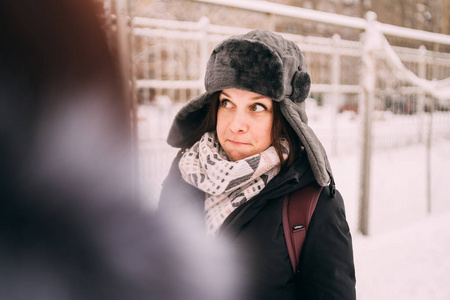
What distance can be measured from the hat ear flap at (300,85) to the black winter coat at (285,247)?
0.22 metres

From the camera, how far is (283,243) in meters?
1.02

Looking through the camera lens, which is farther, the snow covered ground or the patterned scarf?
the snow covered ground

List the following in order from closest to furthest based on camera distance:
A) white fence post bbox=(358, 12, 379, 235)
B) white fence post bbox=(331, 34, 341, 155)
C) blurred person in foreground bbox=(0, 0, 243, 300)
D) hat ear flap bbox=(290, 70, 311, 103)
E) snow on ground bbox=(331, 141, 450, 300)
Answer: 1. blurred person in foreground bbox=(0, 0, 243, 300)
2. hat ear flap bbox=(290, 70, 311, 103)
3. snow on ground bbox=(331, 141, 450, 300)
4. white fence post bbox=(358, 12, 379, 235)
5. white fence post bbox=(331, 34, 341, 155)

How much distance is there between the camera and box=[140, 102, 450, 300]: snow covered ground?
2.56 m

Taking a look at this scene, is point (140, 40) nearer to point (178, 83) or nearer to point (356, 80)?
point (178, 83)

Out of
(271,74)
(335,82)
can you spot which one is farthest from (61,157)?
(335,82)

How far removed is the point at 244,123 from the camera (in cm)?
112

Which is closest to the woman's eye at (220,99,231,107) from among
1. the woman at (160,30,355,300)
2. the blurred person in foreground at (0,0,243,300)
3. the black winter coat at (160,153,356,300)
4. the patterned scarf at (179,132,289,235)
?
the woman at (160,30,355,300)

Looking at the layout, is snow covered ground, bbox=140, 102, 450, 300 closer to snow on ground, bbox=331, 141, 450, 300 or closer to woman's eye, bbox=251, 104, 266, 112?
snow on ground, bbox=331, 141, 450, 300

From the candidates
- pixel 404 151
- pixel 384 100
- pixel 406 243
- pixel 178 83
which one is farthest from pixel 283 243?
pixel 404 151

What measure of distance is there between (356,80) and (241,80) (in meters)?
6.58

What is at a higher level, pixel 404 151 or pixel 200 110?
pixel 200 110

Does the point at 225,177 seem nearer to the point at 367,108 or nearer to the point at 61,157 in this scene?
the point at 61,157

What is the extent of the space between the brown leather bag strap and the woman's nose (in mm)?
280
